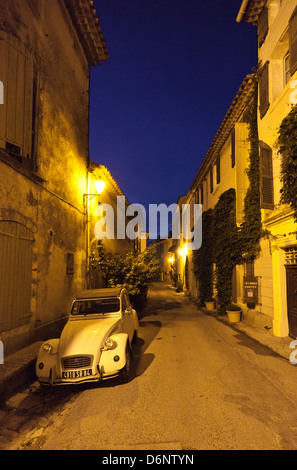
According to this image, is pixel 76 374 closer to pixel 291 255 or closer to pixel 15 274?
pixel 15 274

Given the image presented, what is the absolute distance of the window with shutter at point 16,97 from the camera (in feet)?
21.4

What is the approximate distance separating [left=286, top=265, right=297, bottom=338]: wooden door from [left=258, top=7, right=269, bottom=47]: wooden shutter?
8.17 m

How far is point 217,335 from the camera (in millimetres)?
9625

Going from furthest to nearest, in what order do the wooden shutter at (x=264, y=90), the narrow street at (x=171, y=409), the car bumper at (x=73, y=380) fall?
the wooden shutter at (x=264, y=90) → the car bumper at (x=73, y=380) → the narrow street at (x=171, y=409)

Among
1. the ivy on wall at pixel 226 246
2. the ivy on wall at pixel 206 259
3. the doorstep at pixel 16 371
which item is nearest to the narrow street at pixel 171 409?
the doorstep at pixel 16 371

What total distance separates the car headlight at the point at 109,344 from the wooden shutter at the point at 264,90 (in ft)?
28.6

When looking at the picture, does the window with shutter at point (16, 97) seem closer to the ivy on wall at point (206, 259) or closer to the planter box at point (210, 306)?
the ivy on wall at point (206, 259)

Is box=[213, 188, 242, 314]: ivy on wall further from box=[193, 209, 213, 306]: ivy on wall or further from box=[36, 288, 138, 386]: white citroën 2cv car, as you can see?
box=[36, 288, 138, 386]: white citroën 2cv car

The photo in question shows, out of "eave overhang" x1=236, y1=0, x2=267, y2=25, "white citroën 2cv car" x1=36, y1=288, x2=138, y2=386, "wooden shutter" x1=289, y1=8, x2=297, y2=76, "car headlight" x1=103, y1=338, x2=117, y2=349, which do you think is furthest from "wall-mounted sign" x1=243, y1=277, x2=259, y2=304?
"eave overhang" x1=236, y1=0, x2=267, y2=25

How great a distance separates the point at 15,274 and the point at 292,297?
7.37 metres

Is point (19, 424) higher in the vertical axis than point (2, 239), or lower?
lower
